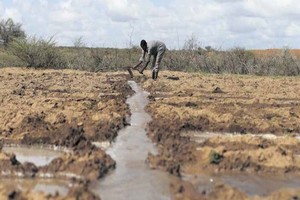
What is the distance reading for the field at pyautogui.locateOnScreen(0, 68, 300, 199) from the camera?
588 cm

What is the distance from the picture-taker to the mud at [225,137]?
6.41 m

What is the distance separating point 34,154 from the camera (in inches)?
292

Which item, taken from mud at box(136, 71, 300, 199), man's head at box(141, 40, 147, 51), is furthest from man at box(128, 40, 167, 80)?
Answer: mud at box(136, 71, 300, 199)

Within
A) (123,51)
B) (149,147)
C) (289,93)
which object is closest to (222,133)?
(149,147)

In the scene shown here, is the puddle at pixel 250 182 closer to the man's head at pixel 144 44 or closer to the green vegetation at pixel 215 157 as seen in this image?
the green vegetation at pixel 215 157

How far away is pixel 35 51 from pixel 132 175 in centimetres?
2224

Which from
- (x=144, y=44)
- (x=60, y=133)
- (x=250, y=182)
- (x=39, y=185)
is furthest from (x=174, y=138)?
(x=144, y=44)

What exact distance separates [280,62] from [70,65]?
1233 centimetres

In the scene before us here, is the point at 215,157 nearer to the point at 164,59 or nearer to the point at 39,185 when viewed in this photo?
the point at 39,185

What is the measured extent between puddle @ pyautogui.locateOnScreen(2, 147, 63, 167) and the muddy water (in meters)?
0.86

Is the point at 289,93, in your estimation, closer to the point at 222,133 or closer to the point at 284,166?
the point at 222,133

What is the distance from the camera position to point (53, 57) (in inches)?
1116

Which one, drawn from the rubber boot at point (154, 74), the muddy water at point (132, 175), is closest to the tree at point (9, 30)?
the rubber boot at point (154, 74)

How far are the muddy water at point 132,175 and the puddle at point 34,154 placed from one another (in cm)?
86
